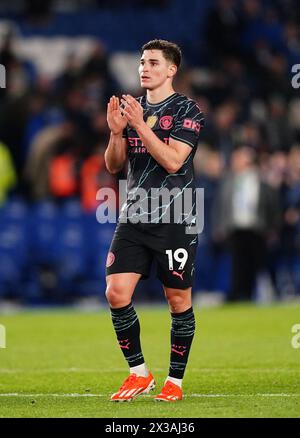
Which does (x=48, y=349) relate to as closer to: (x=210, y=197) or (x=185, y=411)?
(x=185, y=411)

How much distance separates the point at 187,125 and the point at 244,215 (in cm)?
A: 1031

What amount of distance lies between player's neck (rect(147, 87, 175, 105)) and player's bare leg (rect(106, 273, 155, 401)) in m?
1.20

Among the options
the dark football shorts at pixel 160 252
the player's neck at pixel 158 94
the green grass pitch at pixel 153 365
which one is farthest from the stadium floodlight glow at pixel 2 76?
the dark football shorts at pixel 160 252

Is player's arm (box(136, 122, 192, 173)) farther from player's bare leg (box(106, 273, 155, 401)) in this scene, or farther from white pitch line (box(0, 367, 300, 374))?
white pitch line (box(0, 367, 300, 374))

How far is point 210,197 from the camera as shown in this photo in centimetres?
1881

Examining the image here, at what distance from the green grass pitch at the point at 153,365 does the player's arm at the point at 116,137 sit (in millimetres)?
1632

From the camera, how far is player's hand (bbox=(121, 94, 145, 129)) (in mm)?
7973

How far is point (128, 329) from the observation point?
8.30 m

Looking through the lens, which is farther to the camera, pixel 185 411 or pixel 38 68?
pixel 38 68

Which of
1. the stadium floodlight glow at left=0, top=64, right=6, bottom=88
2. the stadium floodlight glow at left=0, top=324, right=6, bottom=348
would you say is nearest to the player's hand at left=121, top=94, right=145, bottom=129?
the stadium floodlight glow at left=0, top=324, right=6, bottom=348

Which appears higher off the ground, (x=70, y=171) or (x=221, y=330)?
(x=70, y=171)

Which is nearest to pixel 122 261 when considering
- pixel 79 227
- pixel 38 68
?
pixel 79 227

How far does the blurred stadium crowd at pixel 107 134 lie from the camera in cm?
1792

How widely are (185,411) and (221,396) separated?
2.85 ft
